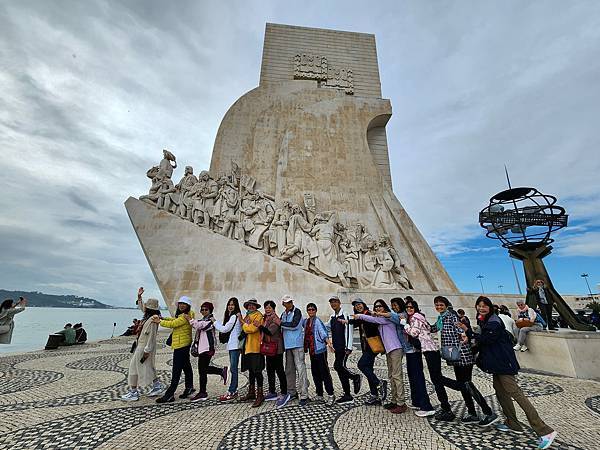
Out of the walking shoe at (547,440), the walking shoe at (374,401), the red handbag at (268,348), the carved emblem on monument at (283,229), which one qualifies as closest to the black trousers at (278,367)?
the red handbag at (268,348)

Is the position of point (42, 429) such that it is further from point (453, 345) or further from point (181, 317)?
point (453, 345)

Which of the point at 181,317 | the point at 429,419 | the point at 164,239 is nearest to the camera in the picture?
the point at 429,419

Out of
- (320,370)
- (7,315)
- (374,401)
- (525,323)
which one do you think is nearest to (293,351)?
(320,370)

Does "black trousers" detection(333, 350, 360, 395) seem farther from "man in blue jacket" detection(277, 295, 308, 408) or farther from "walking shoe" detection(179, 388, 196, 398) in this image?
"walking shoe" detection(179, 388, 196, 398)

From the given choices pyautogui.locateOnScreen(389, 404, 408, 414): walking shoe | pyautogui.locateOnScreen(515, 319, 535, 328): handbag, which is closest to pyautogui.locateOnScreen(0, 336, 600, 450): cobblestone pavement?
pyautogui.locateOnScreen(389, 404, 408, 414): walking shoe

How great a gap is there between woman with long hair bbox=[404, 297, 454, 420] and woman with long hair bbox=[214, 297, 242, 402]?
1784 millimetres

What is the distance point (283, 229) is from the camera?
10.4m

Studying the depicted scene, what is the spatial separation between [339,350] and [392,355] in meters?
0.56

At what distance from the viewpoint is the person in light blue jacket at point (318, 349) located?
10.4 feet

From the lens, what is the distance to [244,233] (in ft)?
34.0

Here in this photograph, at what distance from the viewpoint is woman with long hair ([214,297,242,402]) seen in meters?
3.22

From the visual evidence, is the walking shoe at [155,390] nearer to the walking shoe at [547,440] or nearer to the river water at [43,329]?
the walking shoe at [547,440]

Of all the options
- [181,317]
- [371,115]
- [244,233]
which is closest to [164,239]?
[244,233]

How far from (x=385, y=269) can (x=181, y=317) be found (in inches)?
327
